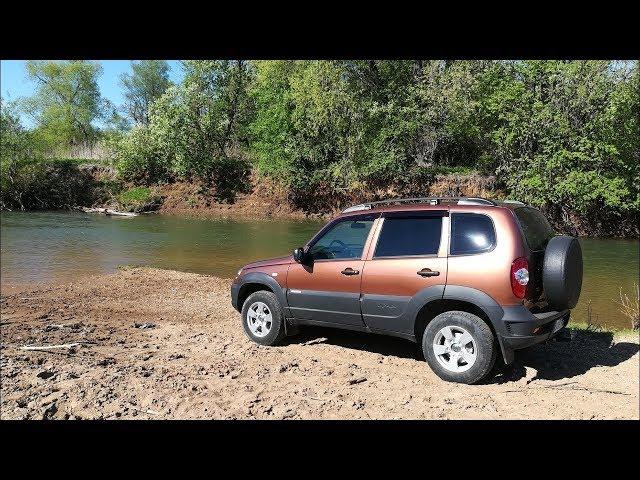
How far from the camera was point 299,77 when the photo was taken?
1270 inches

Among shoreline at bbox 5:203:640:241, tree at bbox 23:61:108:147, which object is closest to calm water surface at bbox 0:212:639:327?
shoreline at bbox 5:203:640:241

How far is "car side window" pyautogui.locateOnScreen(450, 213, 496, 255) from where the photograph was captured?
502cm

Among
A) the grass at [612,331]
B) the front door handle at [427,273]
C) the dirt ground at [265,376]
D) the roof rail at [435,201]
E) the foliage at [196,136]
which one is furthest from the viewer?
the foliage at [196,136]

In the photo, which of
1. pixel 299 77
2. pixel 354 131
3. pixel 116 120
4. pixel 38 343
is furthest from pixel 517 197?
pixel 116 120

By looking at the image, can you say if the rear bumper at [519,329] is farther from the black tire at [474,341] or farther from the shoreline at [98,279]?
the shoreline at [98,279]

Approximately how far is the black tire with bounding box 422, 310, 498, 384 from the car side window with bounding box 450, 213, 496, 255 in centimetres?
65

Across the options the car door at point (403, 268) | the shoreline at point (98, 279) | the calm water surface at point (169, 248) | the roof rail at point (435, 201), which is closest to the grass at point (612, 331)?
the shoreline at point (98, 279)

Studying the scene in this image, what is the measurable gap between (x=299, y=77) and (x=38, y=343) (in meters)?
28.7

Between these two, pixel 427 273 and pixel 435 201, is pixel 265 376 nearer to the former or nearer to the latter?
pixel 427 273

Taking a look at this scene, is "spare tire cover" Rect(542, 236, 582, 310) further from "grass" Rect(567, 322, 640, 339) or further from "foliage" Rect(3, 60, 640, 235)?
"foliage" Rect(3, 60, 640, 235)

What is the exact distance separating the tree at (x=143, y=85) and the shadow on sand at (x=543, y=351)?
50.4m

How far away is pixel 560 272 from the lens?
487 cm

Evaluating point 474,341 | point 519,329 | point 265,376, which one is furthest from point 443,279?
point 265,376

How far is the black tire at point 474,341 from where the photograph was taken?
4.88 metres
